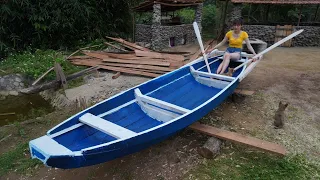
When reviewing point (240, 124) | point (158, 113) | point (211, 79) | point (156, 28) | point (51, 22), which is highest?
point (51, 22)

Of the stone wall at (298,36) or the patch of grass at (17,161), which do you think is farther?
the stone wall at (298,36)

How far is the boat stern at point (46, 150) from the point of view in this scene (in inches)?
107

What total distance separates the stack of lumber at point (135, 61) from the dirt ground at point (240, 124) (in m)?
0.48

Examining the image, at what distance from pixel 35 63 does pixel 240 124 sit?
7.28 meters

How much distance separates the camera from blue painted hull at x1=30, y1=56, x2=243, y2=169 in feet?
9.43

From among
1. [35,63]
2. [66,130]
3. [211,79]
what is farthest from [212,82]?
[35,63]

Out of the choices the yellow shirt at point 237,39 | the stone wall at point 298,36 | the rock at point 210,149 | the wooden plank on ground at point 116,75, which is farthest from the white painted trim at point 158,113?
the stone wall at point 298,36

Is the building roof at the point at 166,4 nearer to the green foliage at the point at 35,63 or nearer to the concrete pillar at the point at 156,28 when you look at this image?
the concrete pillar at the point at 156,28

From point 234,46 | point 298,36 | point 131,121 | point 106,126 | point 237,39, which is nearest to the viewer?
point 106,126

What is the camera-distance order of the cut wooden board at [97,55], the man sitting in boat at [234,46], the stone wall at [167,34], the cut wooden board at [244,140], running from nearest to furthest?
the cut wooden board at [244,140] < the man sitting in boat at [234,46] < the cut wooden board at [97,55] < the stone wall at [167,34]

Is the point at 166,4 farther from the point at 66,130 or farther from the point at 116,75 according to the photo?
the point at 66,130

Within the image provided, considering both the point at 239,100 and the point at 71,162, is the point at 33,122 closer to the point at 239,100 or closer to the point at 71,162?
the point at 71,162

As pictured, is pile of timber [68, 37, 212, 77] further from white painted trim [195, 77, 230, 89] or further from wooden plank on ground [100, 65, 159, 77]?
white painted trim [195, 77, 230, 89]

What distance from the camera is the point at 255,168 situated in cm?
376
